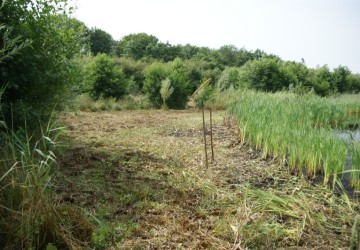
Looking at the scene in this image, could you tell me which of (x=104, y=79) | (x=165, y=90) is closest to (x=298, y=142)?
(x=165, y=90)

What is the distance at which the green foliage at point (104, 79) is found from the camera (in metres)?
11.7

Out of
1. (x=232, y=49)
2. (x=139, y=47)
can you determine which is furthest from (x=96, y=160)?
(x=232, y=49)

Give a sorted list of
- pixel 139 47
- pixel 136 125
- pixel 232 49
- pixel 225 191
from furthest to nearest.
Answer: pixel 232 49
pixel 139 47
pixel 136 125
pixel 225 191

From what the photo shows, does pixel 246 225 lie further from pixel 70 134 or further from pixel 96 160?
pixel 70 134

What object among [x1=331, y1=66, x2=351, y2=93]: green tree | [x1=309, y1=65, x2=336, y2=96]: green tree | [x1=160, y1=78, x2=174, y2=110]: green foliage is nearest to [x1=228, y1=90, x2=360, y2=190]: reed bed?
[x1=160, y1=78, x2=174, y2=110]: green foliage

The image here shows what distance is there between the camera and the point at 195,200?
2.64 m

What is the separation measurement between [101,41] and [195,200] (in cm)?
3365

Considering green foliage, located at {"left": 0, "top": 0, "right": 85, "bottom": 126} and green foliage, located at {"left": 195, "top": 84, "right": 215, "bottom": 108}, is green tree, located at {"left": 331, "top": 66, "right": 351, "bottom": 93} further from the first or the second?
green foliage, located at {"left": 0, "top": 0, "right": 85, "bottom": 126}

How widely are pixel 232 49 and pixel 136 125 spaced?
1541 inches

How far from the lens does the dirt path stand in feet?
6.47

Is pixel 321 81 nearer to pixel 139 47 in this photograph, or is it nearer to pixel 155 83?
pixel 155 83

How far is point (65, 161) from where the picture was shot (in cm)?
356

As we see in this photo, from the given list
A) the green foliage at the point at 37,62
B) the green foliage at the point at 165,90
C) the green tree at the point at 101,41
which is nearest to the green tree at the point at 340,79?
the green foliage at the point at 165,90

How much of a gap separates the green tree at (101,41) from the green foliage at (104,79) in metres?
21.7
